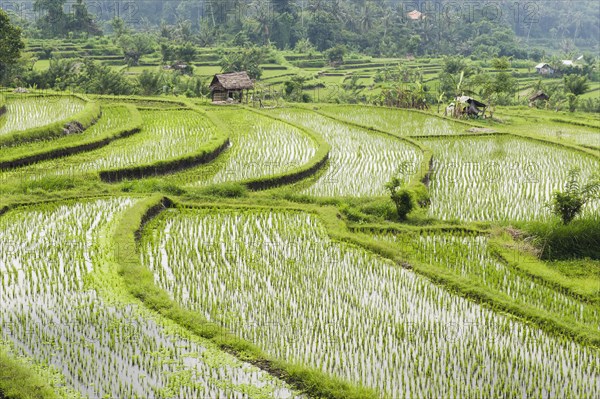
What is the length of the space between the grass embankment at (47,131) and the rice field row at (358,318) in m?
6.46

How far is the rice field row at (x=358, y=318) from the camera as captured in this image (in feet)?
19.4

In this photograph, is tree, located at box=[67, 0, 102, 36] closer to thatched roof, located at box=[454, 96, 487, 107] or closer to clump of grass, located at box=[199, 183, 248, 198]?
thatched roof, located at box=[454, 96, 487, 107]

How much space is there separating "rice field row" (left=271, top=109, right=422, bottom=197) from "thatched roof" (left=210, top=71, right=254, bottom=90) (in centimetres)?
412

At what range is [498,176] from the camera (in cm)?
1427

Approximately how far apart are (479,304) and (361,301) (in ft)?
4.61

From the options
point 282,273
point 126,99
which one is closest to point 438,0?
point 126,99

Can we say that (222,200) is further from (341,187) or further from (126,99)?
(126,99)

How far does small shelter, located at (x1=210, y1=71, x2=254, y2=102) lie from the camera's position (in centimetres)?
2467

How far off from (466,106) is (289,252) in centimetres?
1665

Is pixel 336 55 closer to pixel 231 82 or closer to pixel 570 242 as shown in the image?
pixel 231 82

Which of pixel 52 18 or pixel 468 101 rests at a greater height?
pixel 52 18

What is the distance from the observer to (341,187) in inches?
518

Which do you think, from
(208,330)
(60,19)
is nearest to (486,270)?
(208,330)

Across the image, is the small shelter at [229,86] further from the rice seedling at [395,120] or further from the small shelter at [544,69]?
the small shelter at [544,69]
